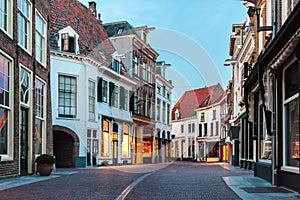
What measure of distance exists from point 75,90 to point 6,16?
37.1 ft

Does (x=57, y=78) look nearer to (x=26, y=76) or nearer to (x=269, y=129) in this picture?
(x=26, y=76)

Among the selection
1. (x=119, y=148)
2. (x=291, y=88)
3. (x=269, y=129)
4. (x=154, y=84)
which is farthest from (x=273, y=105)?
(x=154, y=84)

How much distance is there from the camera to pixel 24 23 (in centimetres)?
1438

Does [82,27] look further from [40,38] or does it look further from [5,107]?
[5,107]

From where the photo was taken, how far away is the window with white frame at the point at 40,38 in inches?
631

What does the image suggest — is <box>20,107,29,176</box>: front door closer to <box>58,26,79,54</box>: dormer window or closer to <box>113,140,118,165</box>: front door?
<box>58,26,79,54</box>: dormer window

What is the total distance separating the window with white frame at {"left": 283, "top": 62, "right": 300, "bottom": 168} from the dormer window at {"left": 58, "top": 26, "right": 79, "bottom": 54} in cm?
1585

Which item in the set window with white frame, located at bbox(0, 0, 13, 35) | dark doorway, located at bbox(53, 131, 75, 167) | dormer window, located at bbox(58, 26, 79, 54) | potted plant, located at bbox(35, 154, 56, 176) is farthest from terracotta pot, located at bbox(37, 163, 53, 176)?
dormer window, located at bbox(58, 26, 79, 54)

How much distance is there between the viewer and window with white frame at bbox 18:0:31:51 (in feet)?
45.4

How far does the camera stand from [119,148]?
2880cm

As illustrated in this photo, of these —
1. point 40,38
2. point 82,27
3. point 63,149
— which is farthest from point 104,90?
point 40,38

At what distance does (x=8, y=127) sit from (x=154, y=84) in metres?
24.2

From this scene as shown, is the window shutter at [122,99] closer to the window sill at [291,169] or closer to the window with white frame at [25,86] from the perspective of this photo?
the window with white frame at [25,86]

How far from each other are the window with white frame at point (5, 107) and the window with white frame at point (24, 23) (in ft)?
5.37
